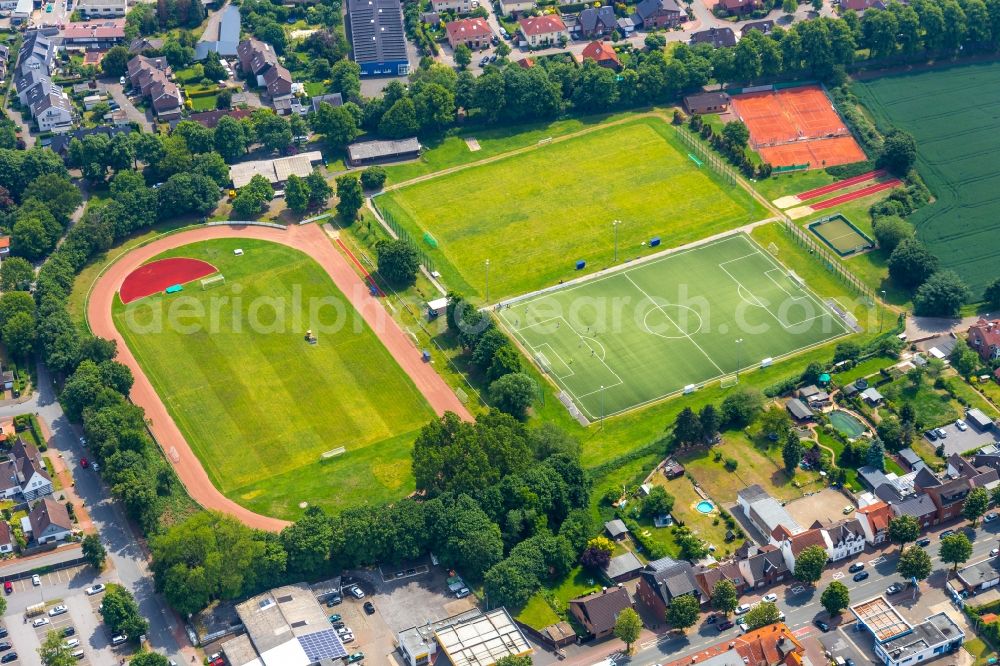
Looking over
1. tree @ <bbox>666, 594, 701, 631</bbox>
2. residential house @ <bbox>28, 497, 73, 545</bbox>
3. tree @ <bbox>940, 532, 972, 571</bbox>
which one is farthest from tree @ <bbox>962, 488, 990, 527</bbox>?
residential house @ <bbox>28, 497, 73, 545</bbox>

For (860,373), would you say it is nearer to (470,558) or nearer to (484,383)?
(484,383)

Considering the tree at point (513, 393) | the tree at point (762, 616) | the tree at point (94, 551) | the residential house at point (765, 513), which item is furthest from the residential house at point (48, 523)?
the residential house at point (765, 513)

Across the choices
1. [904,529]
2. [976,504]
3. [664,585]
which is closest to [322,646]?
[664,585]

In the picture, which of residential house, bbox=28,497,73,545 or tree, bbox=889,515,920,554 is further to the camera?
residential house, bbox=28,497,73,545

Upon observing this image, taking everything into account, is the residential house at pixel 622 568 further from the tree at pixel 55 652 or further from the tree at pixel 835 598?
the tree at pixel 55 652

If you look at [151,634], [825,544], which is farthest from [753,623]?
[151,634]

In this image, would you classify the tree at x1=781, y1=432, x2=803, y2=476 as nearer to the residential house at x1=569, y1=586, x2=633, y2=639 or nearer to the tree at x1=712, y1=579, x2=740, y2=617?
the tree at x1=712, y1=579, x2=740, y2=617
